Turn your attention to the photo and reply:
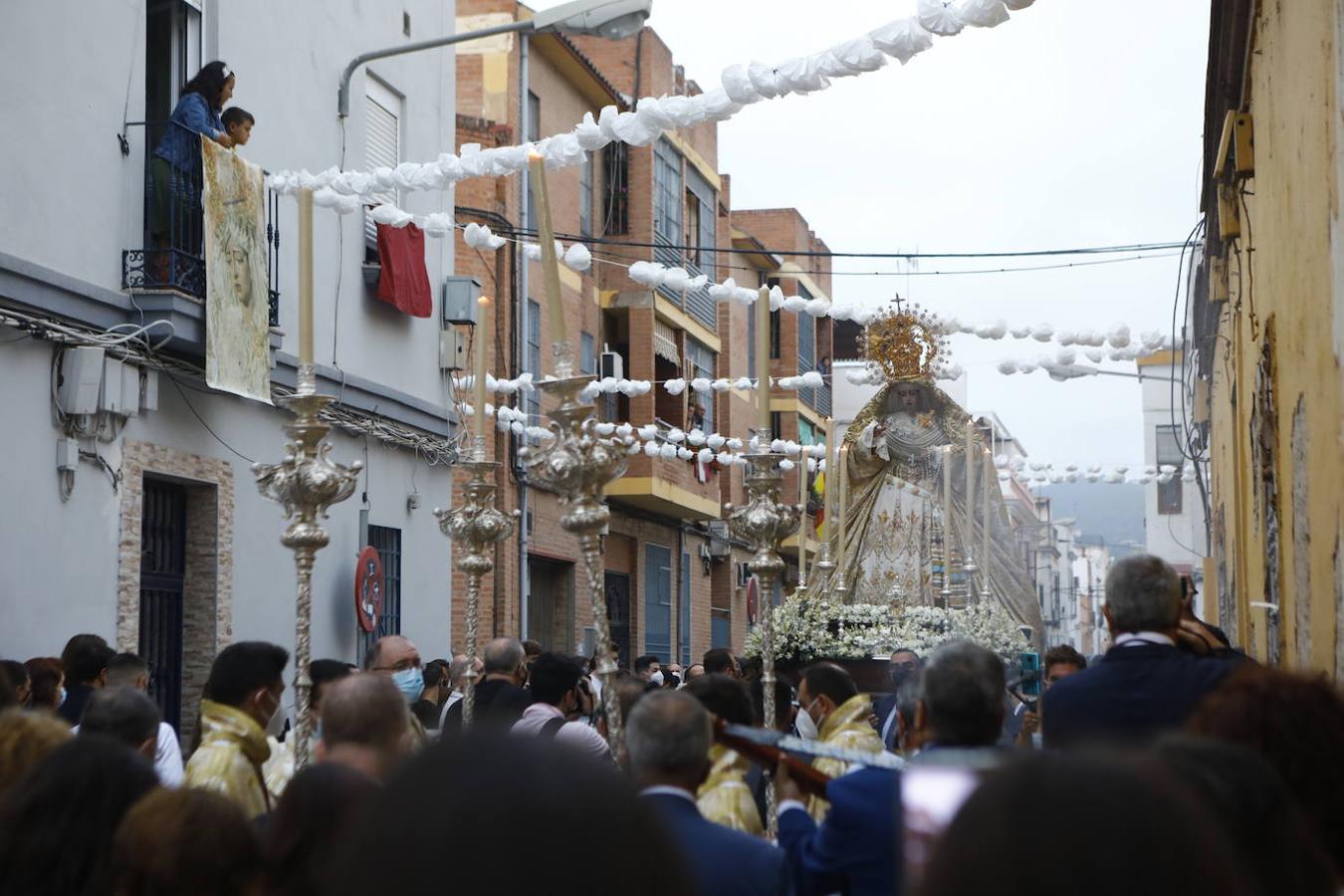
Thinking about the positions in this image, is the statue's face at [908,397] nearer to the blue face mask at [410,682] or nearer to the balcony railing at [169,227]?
the balcony railing at [169,227]

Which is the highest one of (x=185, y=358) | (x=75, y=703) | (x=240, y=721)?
(x=185, y=358)

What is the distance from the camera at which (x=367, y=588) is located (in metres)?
14.9

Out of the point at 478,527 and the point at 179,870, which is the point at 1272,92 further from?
the point at 179,870

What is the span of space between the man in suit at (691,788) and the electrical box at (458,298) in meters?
13.2

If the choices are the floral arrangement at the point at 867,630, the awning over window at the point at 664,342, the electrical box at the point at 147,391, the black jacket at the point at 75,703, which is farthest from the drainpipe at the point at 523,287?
the black jacket at the point at 75,703

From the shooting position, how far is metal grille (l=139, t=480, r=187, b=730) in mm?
12023

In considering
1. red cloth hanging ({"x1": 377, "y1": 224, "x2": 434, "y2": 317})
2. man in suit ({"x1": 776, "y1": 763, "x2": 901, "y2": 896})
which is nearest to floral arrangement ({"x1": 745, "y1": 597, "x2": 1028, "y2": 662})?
red cloth hanging ({"x1": 377, "y1": 224, "x2": 434, "y2": 317})

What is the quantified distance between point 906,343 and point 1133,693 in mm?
10222

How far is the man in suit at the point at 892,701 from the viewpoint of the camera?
856 cm

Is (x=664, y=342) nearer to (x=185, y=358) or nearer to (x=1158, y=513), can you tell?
(x=185, y=358)

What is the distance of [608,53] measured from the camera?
27.0 metres

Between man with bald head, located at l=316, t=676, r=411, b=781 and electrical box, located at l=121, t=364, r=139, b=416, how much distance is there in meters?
7.27

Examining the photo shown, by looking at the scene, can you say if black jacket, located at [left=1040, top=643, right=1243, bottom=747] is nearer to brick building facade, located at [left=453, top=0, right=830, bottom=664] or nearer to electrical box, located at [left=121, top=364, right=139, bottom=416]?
electrical box, located at [left=121, top=364, right=139, bottom=416]

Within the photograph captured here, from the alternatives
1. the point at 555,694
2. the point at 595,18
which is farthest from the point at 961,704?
the point at 595,18
